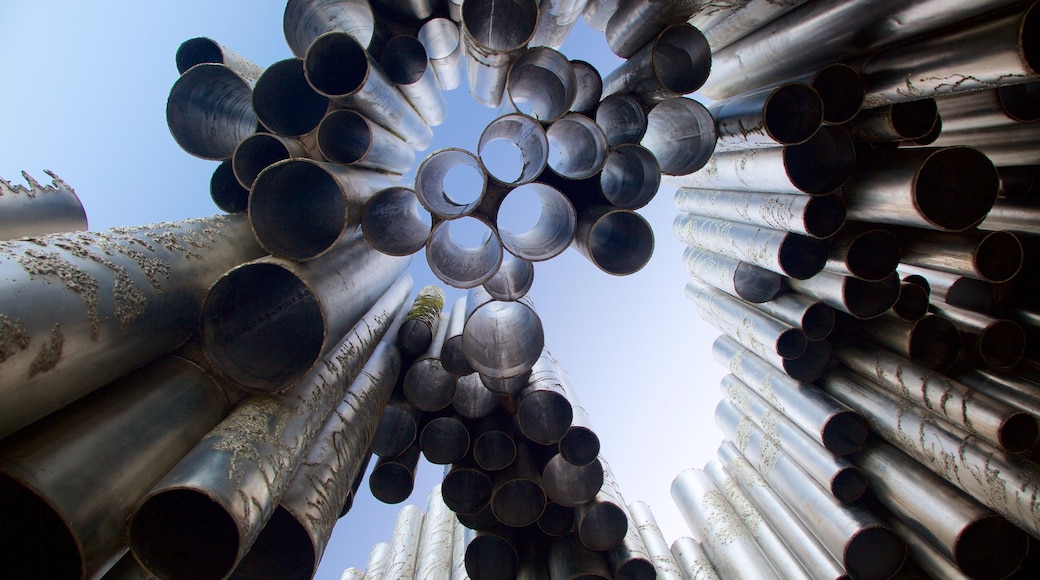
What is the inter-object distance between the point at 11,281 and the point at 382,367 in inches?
114

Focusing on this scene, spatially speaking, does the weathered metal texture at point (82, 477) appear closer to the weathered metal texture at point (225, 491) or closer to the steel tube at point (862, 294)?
the weathered metal texture at point (225, 491)

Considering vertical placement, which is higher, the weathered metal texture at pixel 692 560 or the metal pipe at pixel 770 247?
the metal pipe at pixel 770 247

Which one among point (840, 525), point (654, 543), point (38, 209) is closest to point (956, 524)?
point (840, 525)

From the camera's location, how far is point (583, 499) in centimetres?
434

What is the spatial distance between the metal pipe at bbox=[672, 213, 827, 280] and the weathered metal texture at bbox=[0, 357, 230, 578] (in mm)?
4981

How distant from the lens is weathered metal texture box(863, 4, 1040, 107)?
101 inches

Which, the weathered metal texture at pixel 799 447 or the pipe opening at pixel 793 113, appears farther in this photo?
the weathered metal texture at pixel 799 447

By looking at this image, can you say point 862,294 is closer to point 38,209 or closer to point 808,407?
point 808,407

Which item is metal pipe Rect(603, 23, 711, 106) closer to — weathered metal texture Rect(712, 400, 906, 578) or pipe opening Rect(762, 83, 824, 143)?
pipe opening Rect(762, 83, 824, 143)

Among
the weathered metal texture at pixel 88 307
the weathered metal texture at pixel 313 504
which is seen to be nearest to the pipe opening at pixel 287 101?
the weathered metal texture at pixel 88 307

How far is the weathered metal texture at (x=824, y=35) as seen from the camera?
9.29ft

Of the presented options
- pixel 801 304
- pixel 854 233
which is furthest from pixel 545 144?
pixel 801 304

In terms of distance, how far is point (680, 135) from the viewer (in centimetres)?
395

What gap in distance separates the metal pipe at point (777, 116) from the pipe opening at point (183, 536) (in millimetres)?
4342
